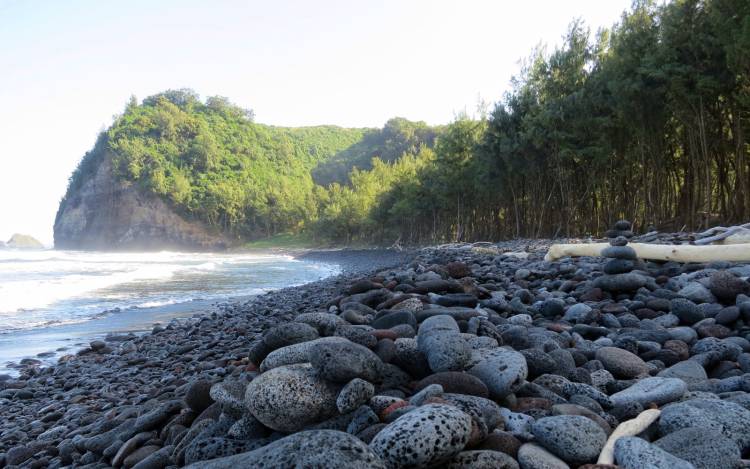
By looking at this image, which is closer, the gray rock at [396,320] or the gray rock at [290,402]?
the gray rock at [290,402]

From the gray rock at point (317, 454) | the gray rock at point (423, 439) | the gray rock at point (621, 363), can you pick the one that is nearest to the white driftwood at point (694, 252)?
the gray rock at point (621, 363)

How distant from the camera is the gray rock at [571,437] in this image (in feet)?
7.04

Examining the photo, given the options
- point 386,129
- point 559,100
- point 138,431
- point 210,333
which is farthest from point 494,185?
point 386,129

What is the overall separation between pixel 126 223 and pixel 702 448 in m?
112

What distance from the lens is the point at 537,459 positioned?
2.10 m

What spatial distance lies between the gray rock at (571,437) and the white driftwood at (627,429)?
4 cm

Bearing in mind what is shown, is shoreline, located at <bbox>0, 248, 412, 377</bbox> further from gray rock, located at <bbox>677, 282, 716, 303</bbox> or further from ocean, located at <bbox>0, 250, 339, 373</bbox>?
gray rock, located at <bbox>677, 282, 716, 303</bbox>

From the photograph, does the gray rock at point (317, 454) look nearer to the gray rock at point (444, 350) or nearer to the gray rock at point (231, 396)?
the gray rock at point (231, 396)

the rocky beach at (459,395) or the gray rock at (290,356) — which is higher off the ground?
the gray rock at (290,356)

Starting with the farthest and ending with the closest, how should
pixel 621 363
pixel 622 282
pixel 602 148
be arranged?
pixel 602 148
pixel 622 282
pixel 621 363

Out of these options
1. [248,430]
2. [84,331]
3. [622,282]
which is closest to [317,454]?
[248,430]

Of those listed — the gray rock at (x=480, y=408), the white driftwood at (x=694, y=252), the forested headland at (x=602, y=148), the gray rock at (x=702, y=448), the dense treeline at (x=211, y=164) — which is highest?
the dense treeline at (x=211, y=164)

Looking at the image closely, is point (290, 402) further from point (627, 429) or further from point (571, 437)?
point (627, 429)

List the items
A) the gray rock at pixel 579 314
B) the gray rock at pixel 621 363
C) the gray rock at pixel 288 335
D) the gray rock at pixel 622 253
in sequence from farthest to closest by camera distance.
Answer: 1. the gray rock at pixel 622 253
2. the gray rock at pixel 579 314
3. the gray rock at pixel 288 335
4. the gray rock at pixel 621 363
